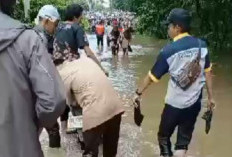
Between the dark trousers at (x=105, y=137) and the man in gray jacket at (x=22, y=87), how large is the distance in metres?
2.64

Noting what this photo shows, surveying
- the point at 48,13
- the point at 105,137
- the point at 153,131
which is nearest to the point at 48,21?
the point at 48,13

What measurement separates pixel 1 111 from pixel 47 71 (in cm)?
31

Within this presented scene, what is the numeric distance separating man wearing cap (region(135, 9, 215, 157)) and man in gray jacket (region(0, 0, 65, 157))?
276 centimetres

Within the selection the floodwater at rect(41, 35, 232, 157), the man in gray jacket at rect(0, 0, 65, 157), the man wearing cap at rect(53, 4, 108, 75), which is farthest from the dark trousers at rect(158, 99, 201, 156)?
the man in gray jacket at rect(0, 0, 65, 157)

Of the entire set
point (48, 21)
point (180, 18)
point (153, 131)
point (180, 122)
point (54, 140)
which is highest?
point (180, 18)

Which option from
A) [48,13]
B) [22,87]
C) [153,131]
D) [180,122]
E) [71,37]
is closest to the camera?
[22,87]

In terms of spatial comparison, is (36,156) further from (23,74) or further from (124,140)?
(124,140)

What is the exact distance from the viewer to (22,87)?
118 inches

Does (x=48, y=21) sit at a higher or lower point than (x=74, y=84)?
higher

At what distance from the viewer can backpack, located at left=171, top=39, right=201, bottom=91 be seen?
18.7 feet

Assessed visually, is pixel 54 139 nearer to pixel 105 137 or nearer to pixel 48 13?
pixel 105 137

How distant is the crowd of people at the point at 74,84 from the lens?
9.74ft

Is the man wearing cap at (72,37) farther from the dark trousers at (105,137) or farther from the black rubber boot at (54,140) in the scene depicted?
the black rubber boot at (54,140)

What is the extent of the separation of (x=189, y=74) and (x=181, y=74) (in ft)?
0.26
